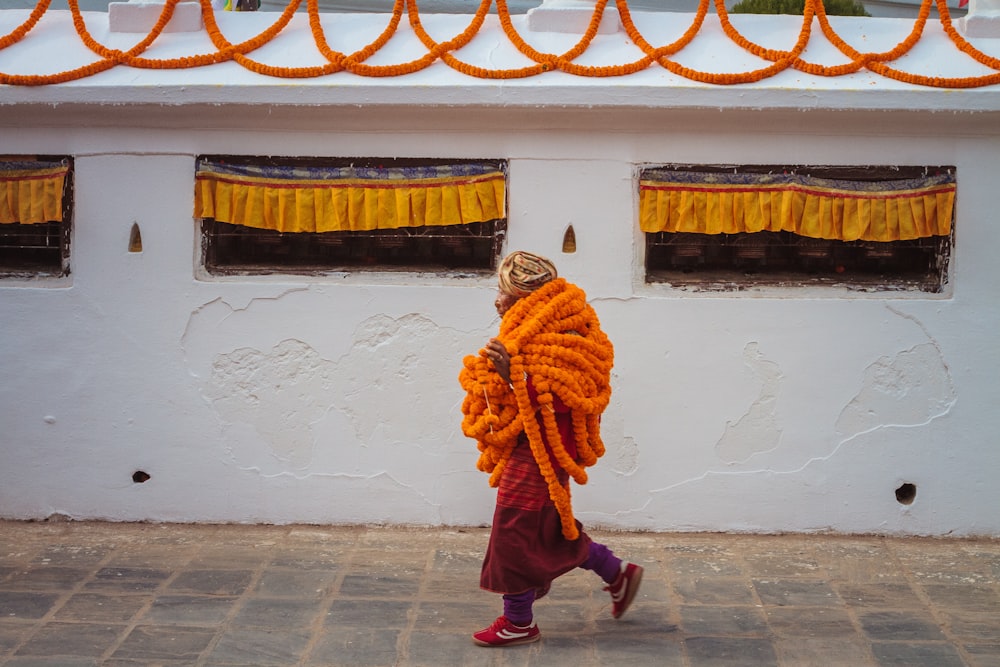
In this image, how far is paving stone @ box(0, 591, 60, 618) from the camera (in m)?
4.29

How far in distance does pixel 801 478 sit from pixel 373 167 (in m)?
2.62

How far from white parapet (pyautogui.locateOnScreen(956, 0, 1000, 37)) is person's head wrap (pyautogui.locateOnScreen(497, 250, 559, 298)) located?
2786 mm

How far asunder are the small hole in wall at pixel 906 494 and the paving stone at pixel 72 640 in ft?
12.1

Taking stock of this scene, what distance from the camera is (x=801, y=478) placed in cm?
521

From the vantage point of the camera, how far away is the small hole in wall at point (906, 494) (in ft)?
17.2

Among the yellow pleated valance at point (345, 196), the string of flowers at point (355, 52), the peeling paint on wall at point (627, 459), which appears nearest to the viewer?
the string of flowers at point (355, 52)

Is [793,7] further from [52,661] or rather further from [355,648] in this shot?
[52,661]

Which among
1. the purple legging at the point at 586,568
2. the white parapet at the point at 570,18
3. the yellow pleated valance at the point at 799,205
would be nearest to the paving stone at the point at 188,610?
the purple legging at the point at 586,568

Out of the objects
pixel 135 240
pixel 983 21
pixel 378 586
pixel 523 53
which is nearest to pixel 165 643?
pixel 378 586

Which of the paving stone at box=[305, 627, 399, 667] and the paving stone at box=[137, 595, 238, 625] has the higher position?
the paving stone at box=[137, 595, 238, 625]

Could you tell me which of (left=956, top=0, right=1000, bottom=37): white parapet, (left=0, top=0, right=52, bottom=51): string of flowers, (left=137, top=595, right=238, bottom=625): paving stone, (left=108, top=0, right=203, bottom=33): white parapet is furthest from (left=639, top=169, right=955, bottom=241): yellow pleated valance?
(left=0, top=0, right=52, bottom=51): string of flowers

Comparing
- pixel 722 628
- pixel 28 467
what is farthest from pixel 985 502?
pixel 28 467

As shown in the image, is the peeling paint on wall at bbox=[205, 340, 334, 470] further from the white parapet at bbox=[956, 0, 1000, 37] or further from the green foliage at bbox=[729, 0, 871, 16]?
the green foliage at bbox=[729, 0, 871, 16]

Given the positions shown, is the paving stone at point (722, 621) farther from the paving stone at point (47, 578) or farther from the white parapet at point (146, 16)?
the white parapet at point (146, 16)
